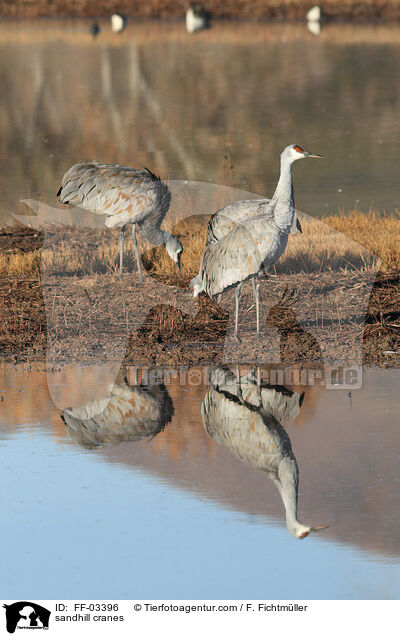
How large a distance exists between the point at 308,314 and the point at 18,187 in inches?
513

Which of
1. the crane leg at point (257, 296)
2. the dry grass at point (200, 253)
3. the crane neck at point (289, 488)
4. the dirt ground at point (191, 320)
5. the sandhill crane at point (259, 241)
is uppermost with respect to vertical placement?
the sandhill crane at point (259, 241)

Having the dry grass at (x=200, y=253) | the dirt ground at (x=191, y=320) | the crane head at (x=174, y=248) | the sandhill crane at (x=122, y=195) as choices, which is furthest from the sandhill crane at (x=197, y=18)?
the dirt ground at (x=191, y=320)

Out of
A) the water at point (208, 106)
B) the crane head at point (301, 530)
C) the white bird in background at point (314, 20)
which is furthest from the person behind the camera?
the white bird in background at point (314, 20)

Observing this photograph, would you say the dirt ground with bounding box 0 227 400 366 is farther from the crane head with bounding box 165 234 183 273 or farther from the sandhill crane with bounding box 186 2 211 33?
the sandhill crane with bounding box 186 2 211 33

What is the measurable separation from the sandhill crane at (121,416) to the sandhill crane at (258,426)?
0.33 metres

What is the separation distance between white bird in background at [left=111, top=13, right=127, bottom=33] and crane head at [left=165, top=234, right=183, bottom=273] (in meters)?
41.4

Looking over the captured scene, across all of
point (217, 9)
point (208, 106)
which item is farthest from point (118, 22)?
point (208, 106)

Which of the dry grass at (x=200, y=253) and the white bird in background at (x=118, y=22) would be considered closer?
the dry grass at (x=200, y=253)

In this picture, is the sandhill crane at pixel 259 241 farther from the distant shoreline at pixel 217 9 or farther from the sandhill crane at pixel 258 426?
the distant shoreline at pixel 217 9

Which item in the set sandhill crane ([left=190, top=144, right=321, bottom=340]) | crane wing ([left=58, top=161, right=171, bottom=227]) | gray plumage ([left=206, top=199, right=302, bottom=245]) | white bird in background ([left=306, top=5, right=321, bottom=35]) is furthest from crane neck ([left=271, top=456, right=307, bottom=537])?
white bird in background ([left=306, top=5, right=321, bottom=35])

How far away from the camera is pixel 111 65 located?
45.7 metres

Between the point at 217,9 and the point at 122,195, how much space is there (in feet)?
149

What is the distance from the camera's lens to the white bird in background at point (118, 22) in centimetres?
5260

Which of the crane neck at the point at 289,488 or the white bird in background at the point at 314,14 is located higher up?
the crane neck at the point at 289,488
